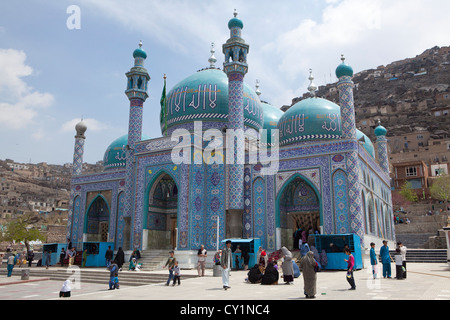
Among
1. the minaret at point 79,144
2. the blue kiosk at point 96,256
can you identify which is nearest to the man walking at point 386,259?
the blue kiosk at point 96,256

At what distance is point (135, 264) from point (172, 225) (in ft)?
16.2

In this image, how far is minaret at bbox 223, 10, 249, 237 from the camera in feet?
60.1

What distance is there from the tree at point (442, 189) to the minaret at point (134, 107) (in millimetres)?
30816

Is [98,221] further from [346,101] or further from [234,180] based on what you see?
[346,101]

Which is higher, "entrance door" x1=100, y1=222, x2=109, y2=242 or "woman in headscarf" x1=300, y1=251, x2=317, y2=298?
"entrance door" x1=100, y1=222, x2=109, y2=242

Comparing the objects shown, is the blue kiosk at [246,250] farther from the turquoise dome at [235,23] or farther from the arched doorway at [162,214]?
the turquoise dome at [235,23]

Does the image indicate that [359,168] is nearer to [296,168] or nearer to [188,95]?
[296,168]

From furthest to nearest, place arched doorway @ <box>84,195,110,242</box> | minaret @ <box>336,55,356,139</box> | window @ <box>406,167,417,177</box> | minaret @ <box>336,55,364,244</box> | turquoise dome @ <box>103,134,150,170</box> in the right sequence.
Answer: window @ <box>406,167,417,177</box>
turquoise dome @ <box>103,134,150,170</box>
arched doorway @ <box>84,195,110,242</box>
minaret @ <box>336,55,356,139</box>
minaret @ <box>336,55,364,244</box>

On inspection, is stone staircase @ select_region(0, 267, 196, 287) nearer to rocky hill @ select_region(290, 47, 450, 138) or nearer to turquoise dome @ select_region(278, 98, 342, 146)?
turquoise dome @ select_region(278, 98, 342, 146)

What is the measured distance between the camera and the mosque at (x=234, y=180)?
17484mm

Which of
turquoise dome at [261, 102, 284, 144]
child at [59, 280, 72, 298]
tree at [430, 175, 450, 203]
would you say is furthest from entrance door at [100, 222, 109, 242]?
tree at [430, 175, 450, 203]

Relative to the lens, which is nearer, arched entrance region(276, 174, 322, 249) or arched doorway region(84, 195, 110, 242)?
arched entrance region(276, 174, 322, 249)

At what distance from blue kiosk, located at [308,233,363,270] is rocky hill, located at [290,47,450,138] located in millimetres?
52136
